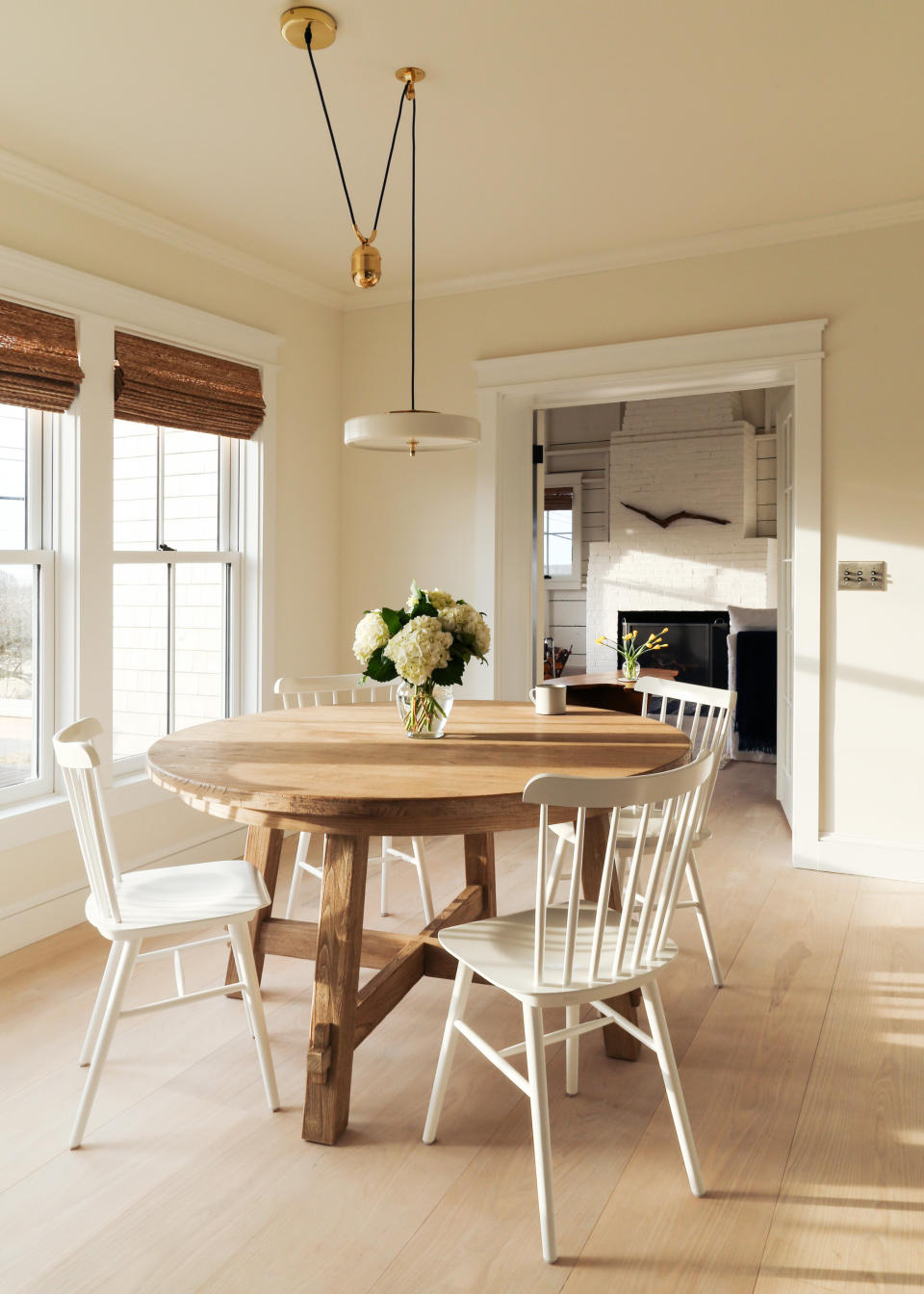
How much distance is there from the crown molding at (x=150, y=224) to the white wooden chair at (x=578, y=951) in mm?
2881

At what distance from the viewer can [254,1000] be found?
214 cm

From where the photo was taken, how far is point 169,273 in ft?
12.6

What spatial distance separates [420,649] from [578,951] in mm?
864

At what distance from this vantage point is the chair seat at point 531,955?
1753 millimetres

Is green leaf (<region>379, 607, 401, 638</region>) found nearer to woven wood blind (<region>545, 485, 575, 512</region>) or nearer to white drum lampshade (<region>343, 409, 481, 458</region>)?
white drum lampshade (<region>343, 409, 481, 458</region>)

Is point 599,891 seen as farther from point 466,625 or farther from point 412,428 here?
point 412,428

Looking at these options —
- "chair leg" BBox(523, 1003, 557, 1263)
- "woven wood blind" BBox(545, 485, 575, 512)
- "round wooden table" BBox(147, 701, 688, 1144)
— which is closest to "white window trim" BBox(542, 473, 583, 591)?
"woven wood blind" BBox(545, 485, 575, 512)

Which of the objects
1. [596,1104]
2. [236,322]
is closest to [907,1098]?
[596,1104]

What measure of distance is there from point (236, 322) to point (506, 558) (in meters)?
1.64

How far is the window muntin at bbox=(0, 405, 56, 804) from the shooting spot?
10.9 feet

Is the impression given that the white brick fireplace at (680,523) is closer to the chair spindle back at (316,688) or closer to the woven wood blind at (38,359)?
the chair spindle back at (316,688)

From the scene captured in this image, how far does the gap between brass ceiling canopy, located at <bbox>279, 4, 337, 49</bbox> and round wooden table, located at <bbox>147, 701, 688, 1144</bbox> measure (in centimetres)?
182

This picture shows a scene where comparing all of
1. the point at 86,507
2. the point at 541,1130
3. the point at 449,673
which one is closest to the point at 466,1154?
the point at 541,1130

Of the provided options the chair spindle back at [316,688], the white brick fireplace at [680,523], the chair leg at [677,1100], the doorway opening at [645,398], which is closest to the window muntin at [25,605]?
the chair spindle back at [316,688]
